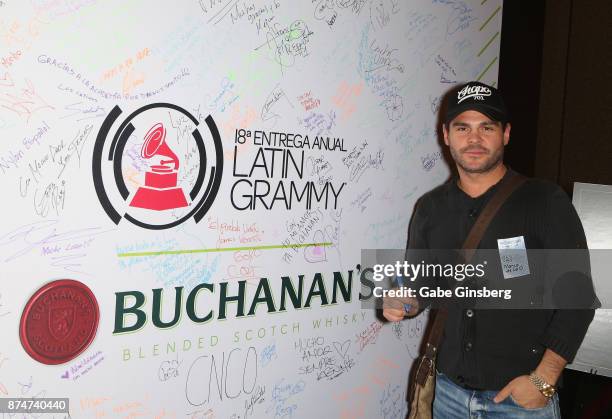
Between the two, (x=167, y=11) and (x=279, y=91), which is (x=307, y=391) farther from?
(x=167, y=11)

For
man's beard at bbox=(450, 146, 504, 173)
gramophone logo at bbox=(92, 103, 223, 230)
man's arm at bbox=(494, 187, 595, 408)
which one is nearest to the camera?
man's arm at bbox=(494, 187, 595, 408)

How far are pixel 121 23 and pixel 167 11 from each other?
168mm

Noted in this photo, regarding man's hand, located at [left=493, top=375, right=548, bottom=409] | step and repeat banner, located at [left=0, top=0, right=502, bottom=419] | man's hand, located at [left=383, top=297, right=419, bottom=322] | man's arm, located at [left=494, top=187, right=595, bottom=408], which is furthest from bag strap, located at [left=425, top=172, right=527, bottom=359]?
step and repeat banner, located at [left=0, top=0, right=502, bottom=419]

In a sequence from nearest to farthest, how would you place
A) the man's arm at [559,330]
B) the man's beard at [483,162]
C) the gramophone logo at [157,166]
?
1. the man's arm at [559,330]
2. the gramophone logo at [157,166]
3. the man's beard at [483,162]

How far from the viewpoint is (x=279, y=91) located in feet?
7.03

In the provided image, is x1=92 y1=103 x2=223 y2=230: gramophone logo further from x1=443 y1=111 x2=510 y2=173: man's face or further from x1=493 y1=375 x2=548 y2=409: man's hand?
x1=493 y1=375 x2=548 y2=409: man's hand

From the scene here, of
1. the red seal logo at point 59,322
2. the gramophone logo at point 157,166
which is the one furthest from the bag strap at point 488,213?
the red seal logo at point 59,322

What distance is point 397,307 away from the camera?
199cm

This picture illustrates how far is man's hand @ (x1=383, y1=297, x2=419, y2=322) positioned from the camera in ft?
6.47

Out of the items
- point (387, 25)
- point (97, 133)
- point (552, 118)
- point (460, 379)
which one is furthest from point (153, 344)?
Answer: point (552, 118)

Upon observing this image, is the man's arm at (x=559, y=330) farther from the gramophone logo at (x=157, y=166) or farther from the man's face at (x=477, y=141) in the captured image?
the gramophone logo at (x=157, y=166)

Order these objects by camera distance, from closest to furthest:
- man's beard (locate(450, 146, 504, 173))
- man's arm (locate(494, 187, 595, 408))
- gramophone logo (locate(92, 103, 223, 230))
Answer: man's arm (locate(494, 187, 595, 408))
gramophone logo (locate(92, 103, 223, 230))
man's beard (locate(450, 146, 504, 173))

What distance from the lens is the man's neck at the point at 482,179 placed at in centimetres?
191

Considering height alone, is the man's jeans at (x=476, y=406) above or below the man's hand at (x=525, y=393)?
below
